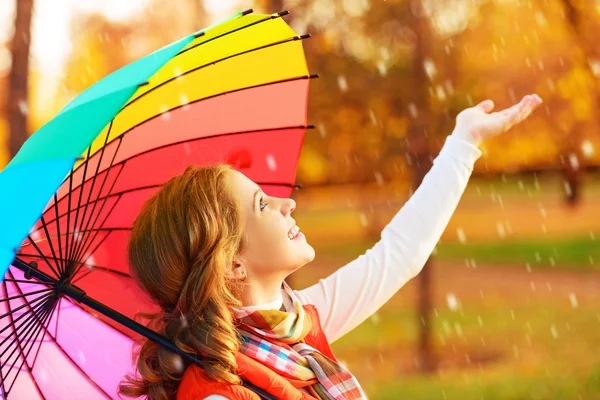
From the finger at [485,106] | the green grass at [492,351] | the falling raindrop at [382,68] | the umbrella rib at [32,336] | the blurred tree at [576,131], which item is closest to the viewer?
the umbrella rib at [32,336]

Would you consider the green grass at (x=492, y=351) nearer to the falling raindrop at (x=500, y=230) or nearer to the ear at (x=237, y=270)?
the falling raindrop at (x=500, y=230)

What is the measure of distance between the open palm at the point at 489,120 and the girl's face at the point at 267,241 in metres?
0.71

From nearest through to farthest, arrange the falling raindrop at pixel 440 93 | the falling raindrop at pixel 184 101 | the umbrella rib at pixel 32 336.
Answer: the umbrella rib at pixel 32 336 → the falling raindrop at pixel 184 101 → the falling raindrop at pixel 440 93

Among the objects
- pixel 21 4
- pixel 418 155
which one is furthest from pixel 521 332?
pixel 21 4

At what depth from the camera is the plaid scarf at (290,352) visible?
2.06m

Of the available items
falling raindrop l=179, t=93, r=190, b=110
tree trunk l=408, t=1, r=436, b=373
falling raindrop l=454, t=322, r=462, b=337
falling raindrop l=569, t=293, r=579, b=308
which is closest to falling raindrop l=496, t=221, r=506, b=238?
falling raindrop l=569, t=293, r=579, b=308

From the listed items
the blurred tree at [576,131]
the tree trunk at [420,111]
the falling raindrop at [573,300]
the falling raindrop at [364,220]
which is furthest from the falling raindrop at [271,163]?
the falling raindrop at [364,220]

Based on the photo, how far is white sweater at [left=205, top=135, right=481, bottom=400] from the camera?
8.04 feet

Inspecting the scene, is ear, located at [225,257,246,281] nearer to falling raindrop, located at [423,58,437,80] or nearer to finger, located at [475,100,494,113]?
finger, located at [475,100,494,113]

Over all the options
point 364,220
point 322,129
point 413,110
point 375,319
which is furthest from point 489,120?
point 364,220

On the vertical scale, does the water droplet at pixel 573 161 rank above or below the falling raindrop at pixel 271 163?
above

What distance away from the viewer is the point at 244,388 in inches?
75.3

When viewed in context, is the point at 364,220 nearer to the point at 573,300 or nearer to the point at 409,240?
the point at 573,300

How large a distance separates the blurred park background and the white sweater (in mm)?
3698
